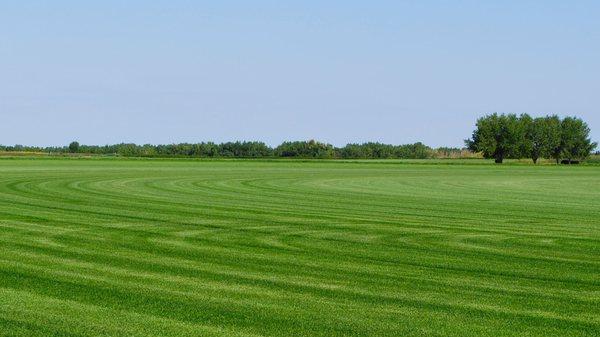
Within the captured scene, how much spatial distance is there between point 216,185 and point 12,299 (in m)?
27.9

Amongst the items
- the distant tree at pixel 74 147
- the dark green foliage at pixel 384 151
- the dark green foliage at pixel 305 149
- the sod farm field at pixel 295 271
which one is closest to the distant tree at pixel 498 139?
the dark green foliage at pixel 384 151

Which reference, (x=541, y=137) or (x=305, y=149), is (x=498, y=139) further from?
(x=305, y=149)

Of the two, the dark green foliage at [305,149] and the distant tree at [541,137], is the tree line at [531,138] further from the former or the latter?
the dark green foliage at [305,149]

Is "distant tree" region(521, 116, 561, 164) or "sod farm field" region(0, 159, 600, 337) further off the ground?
"distant tree" region(521, 116, 561, 164)

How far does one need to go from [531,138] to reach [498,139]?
29.5ft

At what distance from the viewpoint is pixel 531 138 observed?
173 meters

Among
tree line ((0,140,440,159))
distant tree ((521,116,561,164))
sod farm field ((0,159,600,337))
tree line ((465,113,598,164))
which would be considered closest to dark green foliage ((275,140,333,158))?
tree line ((0,140,440,159))

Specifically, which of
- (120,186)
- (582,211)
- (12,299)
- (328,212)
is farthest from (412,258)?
(120,186)

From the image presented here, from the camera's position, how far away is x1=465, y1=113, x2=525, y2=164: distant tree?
166 m

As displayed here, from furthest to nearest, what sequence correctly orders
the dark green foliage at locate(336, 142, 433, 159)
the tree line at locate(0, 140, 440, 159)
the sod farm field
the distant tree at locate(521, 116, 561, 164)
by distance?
the distant tree at locate(521, 116, 561, 164) → the dark green foliage at locate(336, 142, 433, 159) → the tree line at locate(0, 140, 440, 159) → the sod farm field

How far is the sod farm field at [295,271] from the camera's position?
8.95 m

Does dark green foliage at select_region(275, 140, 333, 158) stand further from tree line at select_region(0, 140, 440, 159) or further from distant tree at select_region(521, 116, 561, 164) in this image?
distant tree at select_region(521, 116, 561, 164)

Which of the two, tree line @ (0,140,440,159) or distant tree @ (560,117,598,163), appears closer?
tree line @ (0,140,440,159)

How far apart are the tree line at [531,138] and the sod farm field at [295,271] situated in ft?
477
